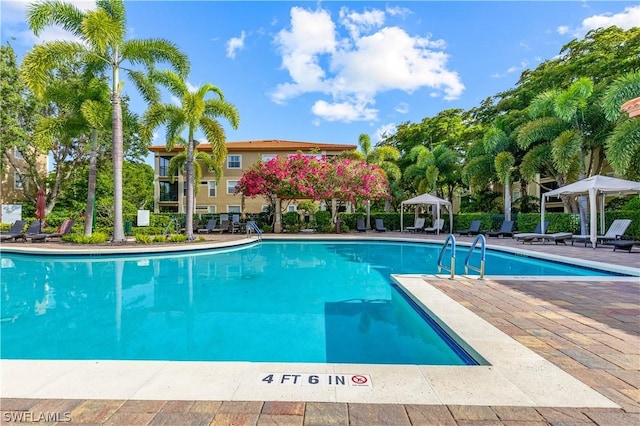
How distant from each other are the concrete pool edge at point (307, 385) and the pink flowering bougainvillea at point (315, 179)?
16544mm

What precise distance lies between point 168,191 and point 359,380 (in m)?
33.1

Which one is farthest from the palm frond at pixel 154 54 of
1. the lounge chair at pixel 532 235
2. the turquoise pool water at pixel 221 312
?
the lounge chair at pixel 532 235

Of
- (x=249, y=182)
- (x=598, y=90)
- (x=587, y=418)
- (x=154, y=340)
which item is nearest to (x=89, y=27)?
(x=249, y=182)

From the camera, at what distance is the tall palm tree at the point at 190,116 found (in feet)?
48.3

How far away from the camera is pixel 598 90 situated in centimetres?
1584

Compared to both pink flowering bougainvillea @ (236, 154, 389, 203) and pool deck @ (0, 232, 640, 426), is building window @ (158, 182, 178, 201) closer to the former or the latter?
pink flowering bougainvillea @ (236, 154, 389, 203)

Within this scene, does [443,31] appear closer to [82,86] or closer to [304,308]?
[304,308]

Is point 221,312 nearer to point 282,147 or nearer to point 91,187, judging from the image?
point 91,187

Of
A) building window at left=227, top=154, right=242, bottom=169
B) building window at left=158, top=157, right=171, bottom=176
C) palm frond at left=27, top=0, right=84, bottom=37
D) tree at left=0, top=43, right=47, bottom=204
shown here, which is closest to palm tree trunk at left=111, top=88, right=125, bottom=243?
palm frond at left=27, top=0, right=84, bottom=37

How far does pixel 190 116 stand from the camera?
1445 cm

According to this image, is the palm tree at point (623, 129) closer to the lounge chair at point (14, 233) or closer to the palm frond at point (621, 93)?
the palm frond at point (621, 93)

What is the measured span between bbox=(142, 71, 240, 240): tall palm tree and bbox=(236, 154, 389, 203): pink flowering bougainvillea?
4096 millimetres

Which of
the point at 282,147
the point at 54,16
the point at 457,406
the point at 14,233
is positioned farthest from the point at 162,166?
the point at 457,406

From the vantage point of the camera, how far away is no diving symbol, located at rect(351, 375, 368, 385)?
8.73 feet
